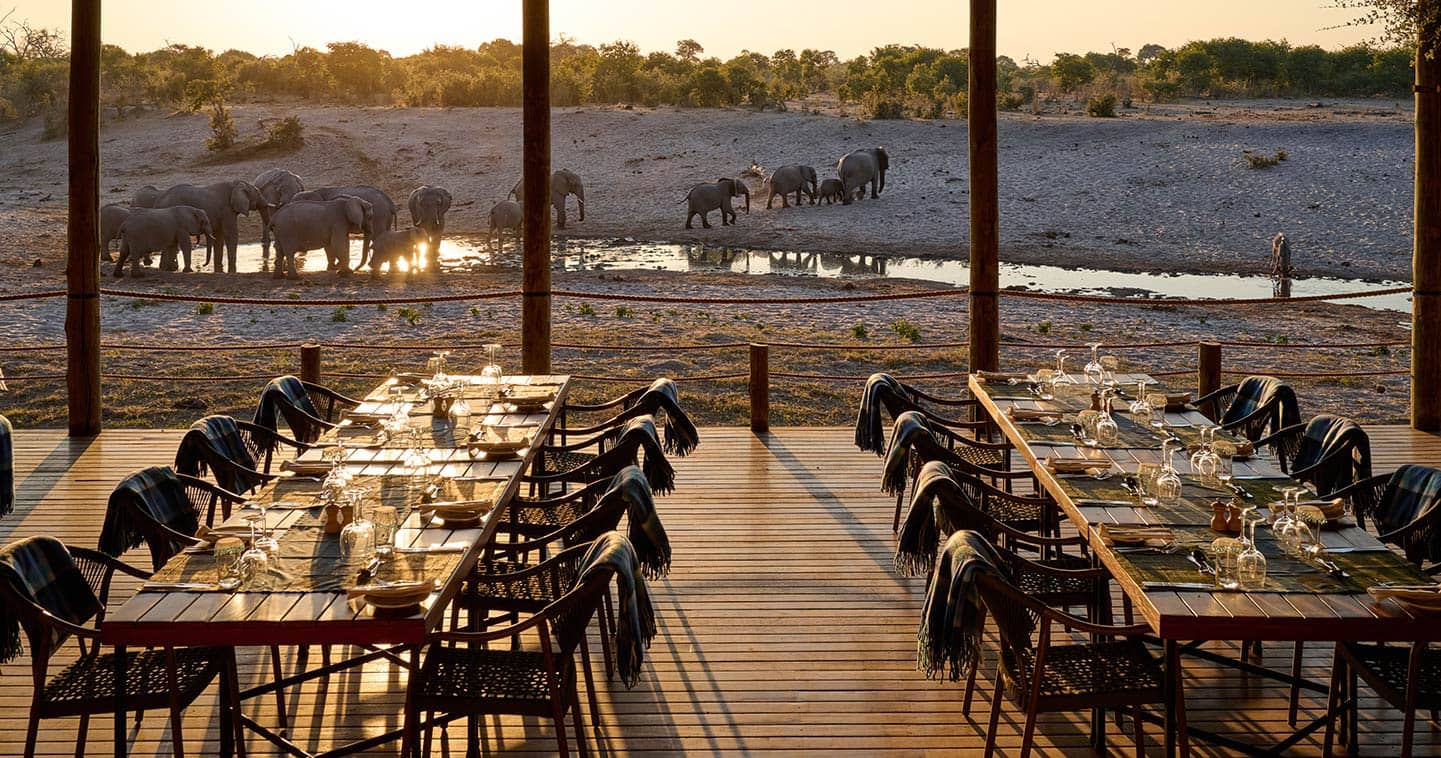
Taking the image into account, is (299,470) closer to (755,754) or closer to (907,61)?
(755,754)

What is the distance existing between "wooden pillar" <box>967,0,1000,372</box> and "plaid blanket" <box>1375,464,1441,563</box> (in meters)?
4.02

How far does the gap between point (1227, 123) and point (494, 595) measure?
29689mm

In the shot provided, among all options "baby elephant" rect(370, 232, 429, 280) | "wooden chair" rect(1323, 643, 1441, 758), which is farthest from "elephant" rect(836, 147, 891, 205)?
"wooden chair" rect(1323, 643, 1441, 758)

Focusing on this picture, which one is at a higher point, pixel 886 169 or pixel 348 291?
pixel 886 169

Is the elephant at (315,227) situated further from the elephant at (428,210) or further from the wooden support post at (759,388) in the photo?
the wooden support post at (759,388)

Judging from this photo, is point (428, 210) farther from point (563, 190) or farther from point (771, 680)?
point (771, 680)

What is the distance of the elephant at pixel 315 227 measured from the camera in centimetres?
2325

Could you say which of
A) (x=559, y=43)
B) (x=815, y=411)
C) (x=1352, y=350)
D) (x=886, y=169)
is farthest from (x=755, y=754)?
(x=559, y=43)

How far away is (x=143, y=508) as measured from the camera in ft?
16.6

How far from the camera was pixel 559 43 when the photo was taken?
2825 inches

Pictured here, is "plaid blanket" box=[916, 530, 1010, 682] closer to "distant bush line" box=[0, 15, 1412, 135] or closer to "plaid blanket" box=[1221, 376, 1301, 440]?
"plaid blanket" box=[1221, 376, 1301, 440]

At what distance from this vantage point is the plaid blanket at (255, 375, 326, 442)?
22.7 feet

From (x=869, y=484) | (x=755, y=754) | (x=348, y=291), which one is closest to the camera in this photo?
(x=755, y=754)

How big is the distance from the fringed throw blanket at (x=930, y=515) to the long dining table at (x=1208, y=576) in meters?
0.37
